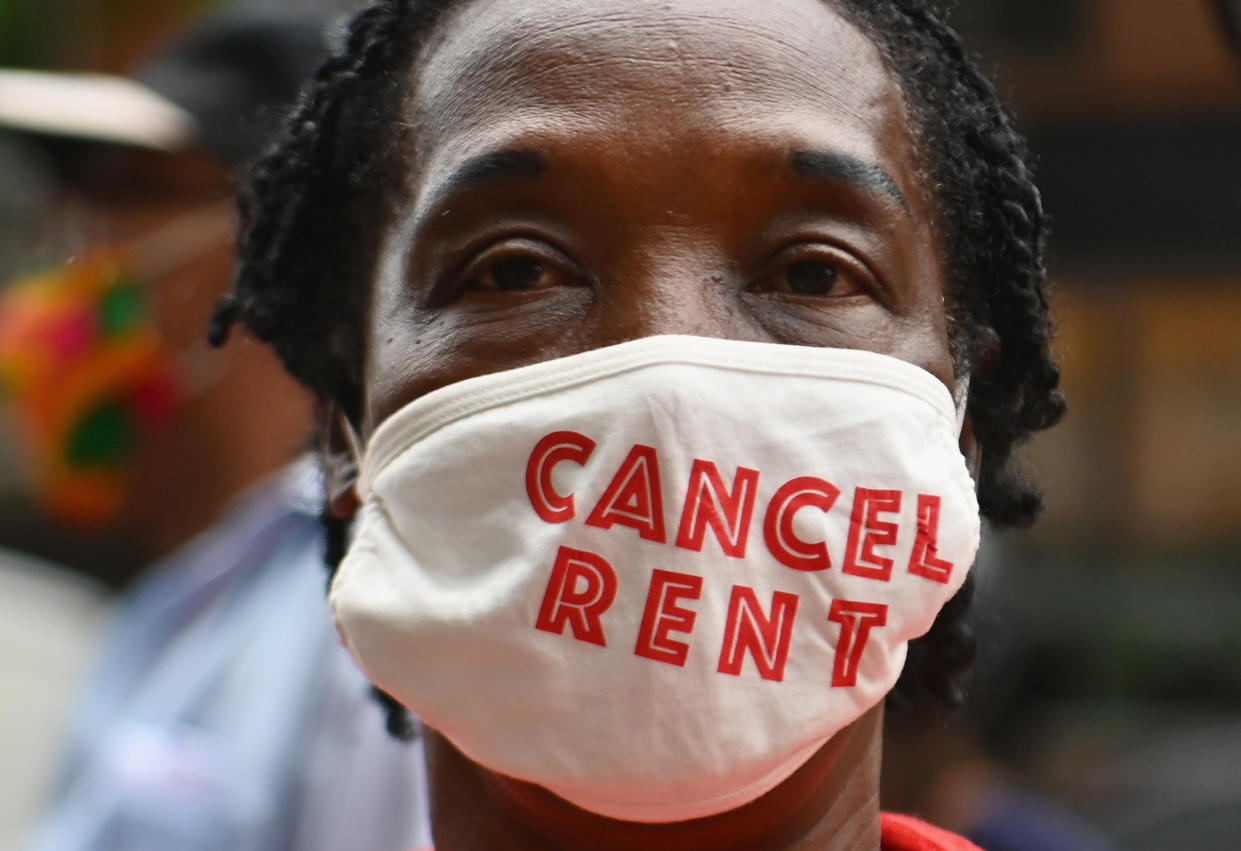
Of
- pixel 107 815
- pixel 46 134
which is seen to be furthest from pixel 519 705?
pixel 46 134

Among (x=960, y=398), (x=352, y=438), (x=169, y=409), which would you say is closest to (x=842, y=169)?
(x=960, y=398)

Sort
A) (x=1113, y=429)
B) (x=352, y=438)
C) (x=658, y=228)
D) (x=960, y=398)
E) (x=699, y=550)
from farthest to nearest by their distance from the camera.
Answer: (x=1113, y=429) → (x=352, y=438) → (x=960, y=398) → (x=658, y=228) → (x=699, y=550)

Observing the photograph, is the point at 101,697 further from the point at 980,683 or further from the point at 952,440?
the point at 952,440

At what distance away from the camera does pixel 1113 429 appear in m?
8.18

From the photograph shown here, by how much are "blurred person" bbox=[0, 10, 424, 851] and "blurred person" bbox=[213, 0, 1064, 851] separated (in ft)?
5.79

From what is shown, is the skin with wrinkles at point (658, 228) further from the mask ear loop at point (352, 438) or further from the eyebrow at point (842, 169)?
the mask ear loop at point (352, 438)

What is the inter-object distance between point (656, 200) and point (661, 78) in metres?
0.15

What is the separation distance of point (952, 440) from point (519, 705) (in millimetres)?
576

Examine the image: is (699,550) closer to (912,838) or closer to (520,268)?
(520,268)

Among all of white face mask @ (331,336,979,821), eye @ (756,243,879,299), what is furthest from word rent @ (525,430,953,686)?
eye @ (756,243,879,299)

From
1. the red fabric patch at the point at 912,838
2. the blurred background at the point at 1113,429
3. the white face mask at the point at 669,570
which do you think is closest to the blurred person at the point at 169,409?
the blurred background at the point at 1113,429

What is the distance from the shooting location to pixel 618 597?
1.82 meters

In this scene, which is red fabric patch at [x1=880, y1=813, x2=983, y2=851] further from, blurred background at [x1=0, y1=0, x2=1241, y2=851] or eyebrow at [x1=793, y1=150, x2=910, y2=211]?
blurred background at [x1=0, y1=0, x2=1241, y2=851]

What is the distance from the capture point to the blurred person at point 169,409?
3873mm
